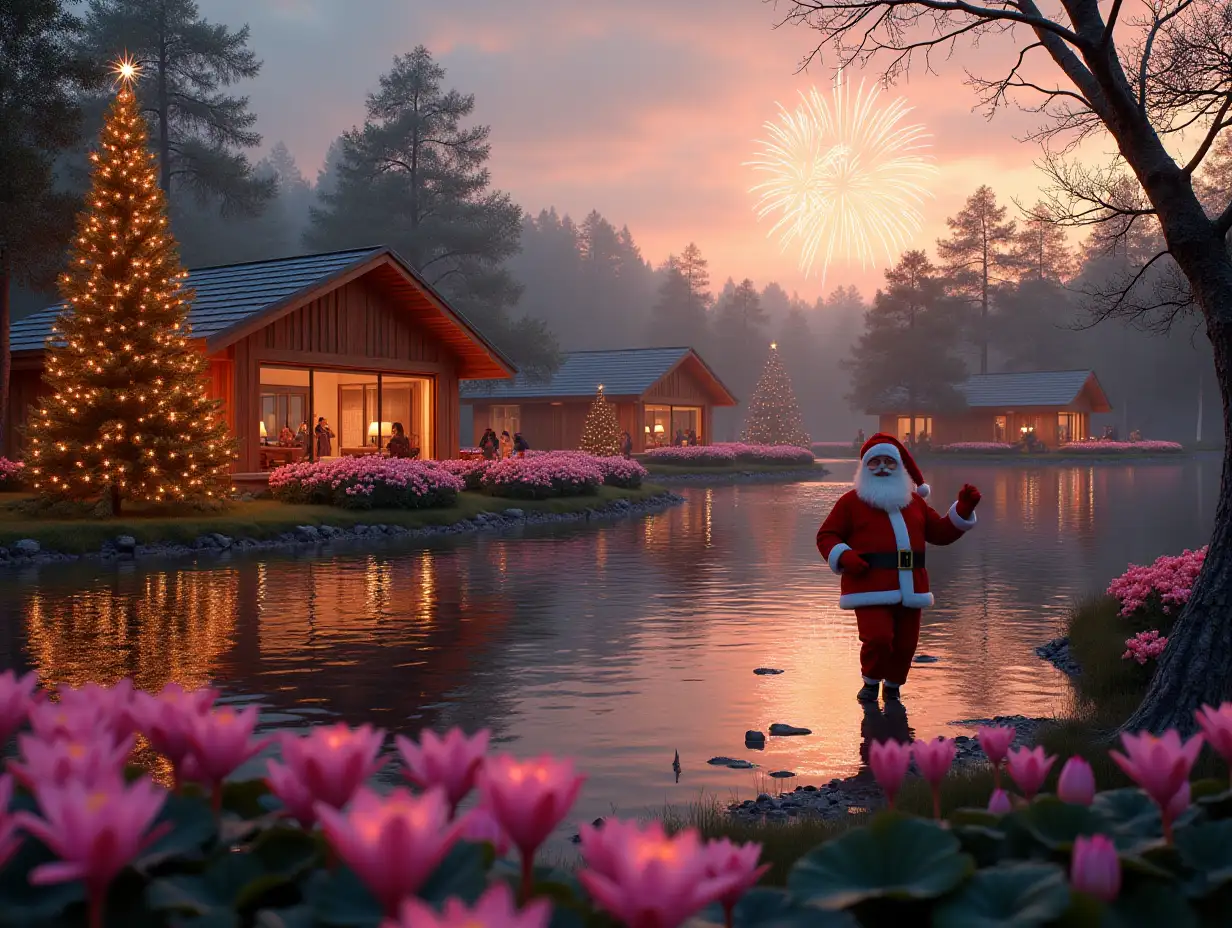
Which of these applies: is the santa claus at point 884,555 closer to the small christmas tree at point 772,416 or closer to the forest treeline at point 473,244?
the forest treeline at point 473,244

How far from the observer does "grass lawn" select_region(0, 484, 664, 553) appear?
A: 17.8m

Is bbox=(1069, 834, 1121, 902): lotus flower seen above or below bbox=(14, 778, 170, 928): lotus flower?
below

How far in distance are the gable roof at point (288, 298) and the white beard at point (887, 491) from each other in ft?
58.1

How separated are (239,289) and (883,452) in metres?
21.5

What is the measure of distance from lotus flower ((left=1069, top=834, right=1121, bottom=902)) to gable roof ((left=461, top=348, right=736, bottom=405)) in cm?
5146

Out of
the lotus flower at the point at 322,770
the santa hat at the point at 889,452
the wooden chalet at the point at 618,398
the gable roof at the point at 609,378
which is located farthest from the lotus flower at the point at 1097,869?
the wooden chalet at the point at 618,398

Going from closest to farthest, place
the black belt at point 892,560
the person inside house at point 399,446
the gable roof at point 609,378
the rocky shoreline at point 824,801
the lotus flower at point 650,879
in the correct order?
the lotus flower at point 650,879 → the rocky shoreline at point 824,801 → the black belt at point 892,560 → the person inside house at point 399,446 → the gable roof at point 609,378

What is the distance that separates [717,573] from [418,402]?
1924 cm

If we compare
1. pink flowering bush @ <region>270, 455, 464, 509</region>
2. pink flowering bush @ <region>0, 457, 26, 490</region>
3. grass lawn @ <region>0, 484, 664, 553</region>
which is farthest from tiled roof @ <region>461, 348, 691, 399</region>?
pink flowering bush @ <region>0, 457, 26, 490</region>

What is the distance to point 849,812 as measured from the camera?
570cm

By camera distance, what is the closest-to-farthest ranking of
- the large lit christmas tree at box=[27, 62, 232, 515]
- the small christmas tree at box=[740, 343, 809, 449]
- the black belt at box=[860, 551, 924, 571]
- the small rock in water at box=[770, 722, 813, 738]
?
the small rock in water at box=[770, 722, 813, 738]
the black belt at box=[860, 551, 924, 571]
the large lit christmas tree at box=[27, 62, 232, 515]
the small christmas tree at box=[740, 343, 809, 449]

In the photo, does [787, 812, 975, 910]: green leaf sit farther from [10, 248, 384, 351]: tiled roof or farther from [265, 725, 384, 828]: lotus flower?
[10, 248, 384, 351]: tiled roof

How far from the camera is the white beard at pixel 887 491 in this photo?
8.62 metres

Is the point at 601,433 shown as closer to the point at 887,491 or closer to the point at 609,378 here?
the point at 609,378
